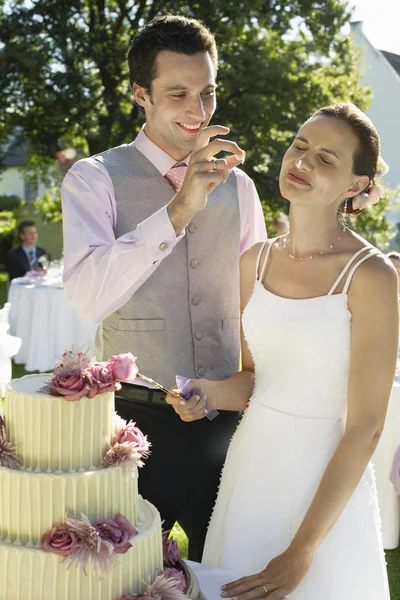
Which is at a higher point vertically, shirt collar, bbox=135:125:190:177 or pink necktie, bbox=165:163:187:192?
shirt collar, bbox=135:125:190:177

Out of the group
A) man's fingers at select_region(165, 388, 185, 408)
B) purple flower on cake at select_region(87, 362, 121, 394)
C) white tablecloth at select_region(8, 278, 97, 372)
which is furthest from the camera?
white tablecloth at select_region(8, 278, 97, 372)

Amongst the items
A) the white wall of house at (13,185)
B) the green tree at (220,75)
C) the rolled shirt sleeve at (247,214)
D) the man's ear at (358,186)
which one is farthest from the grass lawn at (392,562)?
the white wall of house at (13,185)

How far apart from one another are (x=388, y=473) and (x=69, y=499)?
374 cm

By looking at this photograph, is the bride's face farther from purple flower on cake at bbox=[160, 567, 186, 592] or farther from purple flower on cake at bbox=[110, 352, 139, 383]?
purple flower on cake at bbox=[160, 567, 186, 592]

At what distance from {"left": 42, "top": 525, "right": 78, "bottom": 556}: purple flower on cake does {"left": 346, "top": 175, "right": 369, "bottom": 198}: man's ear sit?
1298mm

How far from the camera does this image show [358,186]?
89.6 inches

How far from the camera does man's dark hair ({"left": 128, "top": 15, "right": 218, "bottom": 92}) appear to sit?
8.06 feet

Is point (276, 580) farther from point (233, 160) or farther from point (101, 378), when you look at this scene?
point (233, 160)

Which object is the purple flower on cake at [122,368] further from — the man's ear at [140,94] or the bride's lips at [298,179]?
the man's ear at [140,94]

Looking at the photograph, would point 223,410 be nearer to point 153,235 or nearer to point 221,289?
point 221,289

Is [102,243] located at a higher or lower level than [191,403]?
higher

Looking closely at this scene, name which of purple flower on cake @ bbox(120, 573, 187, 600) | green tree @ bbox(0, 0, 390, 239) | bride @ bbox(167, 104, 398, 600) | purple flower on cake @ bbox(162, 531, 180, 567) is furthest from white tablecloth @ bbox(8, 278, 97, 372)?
purple flower on cake @ bbox(120, 573, 187, 600)

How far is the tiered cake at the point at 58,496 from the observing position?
5.30 feet

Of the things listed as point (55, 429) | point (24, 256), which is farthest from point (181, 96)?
point (24, 256)
